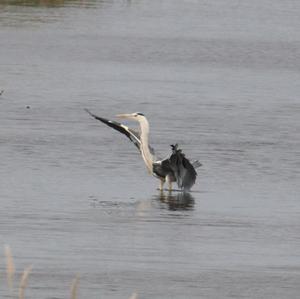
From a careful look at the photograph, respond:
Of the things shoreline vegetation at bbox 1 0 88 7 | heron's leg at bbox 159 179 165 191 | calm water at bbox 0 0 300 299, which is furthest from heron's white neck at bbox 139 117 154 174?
shoreline vegetation at bbox 1 0 88 7

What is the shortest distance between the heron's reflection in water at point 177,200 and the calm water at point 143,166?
20 millimetres

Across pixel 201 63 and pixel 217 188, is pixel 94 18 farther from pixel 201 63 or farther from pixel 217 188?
pixel 217 188

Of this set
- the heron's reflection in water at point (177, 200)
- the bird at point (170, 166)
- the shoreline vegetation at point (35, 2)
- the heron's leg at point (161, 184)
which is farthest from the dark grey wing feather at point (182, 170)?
the shoreline vegetation at point (35, 2)

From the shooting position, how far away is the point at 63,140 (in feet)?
66.3

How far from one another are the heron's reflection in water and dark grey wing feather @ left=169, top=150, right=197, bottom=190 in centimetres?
13

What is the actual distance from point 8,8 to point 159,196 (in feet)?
94.0

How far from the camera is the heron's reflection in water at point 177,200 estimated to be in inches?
617

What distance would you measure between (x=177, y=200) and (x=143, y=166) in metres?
2.22

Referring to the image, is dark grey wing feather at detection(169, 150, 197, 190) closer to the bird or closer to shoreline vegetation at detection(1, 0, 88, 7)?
the bird

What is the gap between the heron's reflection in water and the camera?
15.7 meters

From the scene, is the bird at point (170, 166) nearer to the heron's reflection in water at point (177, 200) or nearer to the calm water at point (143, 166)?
the heron's reflection in water at point (177, 200)

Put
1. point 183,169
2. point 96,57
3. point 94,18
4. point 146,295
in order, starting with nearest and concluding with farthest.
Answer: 1. point 146,295
2. point 183,169
3. point 96,57
4. point 94,18

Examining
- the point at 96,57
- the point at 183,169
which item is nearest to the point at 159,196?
the point at 183,169

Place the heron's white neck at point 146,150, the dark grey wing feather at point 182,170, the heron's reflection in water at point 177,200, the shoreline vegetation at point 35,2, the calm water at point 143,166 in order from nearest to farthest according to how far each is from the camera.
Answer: the calm water at point 143,166 < the heron's reflection in water at point 177,200 < the dark grey wing feather at point 182,170 < the heron's white neck at point 146,150 < the shoreline vegetation at point 35,2
